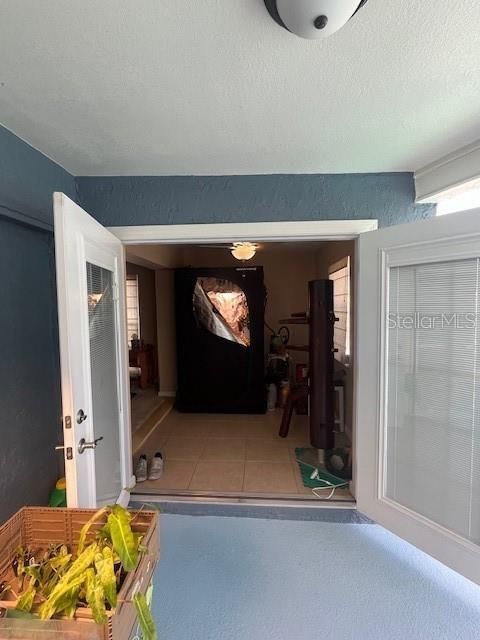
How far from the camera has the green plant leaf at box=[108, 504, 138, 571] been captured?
3.02 ft

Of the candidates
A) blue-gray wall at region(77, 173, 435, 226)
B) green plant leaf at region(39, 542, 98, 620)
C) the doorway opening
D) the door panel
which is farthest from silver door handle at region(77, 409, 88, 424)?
the door panel

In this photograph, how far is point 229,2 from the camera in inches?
35.5

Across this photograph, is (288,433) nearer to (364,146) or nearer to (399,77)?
Answer: (364,146)

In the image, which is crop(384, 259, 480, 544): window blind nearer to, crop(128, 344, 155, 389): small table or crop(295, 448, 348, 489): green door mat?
crop(295, 448, 348, 489): green door mat

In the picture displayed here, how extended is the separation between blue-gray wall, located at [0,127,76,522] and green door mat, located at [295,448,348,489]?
171 centimetres

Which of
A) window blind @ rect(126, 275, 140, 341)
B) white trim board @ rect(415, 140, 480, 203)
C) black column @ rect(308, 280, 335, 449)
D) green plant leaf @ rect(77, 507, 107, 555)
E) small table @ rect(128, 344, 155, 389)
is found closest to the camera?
green plant leaf @ rect(77, 507, 107, 555)

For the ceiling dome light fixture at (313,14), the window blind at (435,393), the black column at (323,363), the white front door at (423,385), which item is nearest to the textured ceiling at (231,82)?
the ceiling dome light fixture at (313,14)

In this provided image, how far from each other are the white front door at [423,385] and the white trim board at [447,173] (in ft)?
1.42

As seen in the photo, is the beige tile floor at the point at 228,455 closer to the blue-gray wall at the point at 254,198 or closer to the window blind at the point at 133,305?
the blue-gray wall at the point at 254,198

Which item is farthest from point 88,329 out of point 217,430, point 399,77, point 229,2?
point 217,430

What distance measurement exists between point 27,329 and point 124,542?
130 cm

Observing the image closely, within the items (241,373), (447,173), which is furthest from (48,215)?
(241,373)

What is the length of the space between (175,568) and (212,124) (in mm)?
2196

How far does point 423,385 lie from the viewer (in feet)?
5.81
